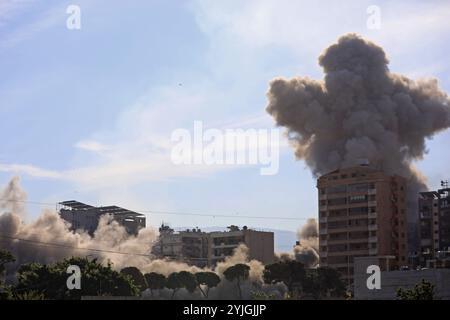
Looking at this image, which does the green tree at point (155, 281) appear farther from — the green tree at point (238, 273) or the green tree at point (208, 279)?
the green tree at point (238, 273)

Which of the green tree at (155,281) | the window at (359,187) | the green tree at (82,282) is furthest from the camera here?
the window at (359,187)

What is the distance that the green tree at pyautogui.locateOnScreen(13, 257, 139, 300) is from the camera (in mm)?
119375

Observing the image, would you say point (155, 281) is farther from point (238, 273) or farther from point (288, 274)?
point (288, 274)

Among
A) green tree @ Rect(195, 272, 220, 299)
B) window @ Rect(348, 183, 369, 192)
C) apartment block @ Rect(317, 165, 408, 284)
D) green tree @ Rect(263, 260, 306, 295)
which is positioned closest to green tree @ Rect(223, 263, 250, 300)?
green tree @ Rect(195, 272, 220, 299)

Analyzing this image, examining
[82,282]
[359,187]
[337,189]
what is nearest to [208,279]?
[337,189]

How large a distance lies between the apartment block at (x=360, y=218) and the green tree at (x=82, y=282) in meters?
68.6

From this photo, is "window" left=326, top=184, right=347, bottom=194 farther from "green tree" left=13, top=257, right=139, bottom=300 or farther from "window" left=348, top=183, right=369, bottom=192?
"green tree" left=13, top=257, right=139, bottom=300

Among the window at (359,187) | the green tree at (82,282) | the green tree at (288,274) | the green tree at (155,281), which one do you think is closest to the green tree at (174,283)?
the green tree at (155,281)

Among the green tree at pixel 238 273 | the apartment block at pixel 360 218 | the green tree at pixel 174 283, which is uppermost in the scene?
the apartment block at pixel 360 218

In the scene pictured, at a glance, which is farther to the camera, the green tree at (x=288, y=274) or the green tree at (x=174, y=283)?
the green tree at (x=174, y=283)

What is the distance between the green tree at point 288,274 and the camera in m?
162

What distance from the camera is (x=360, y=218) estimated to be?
191 metres
